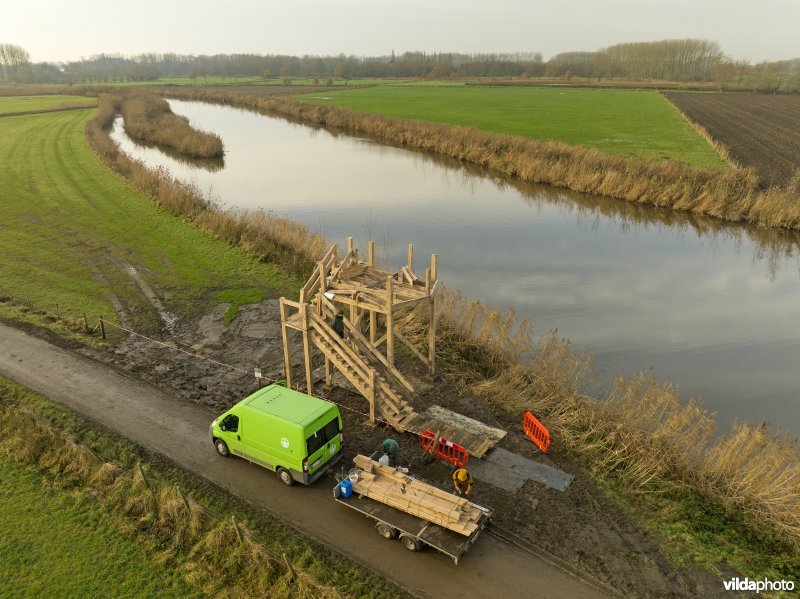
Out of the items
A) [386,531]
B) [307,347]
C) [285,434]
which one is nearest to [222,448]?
[285,434]

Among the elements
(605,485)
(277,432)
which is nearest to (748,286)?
(605,485)

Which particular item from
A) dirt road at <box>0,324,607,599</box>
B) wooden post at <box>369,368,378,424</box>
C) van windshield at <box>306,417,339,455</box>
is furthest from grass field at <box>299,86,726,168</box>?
dirt road at <box>0,324,607,599</box>

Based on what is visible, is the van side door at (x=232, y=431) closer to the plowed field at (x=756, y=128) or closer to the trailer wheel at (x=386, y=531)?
the trailer wheel at (x=386, y=531)

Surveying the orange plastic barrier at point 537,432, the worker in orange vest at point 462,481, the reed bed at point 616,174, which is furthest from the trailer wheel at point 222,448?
the reed bed at point 616,174

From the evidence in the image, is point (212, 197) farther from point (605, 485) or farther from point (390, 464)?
point (605, 485)

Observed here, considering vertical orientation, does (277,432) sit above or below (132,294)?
above

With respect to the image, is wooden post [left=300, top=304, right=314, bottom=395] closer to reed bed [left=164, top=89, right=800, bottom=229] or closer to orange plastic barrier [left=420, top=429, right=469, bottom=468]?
orange plastic barrier [left=420, top=429, right=469, bottom=468]
